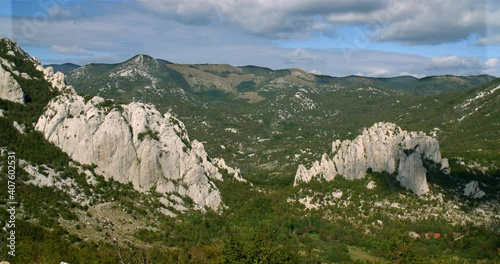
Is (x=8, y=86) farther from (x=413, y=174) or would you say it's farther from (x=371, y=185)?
(x=413, y=174)

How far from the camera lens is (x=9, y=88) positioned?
103m

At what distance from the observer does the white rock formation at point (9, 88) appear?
102 m

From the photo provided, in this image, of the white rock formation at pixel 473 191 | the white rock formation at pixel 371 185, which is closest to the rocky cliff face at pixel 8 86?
the white rock formation at pixel 371 185

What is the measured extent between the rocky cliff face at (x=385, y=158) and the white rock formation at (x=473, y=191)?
28.9ft

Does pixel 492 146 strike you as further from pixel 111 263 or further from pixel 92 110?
pixel 111 263

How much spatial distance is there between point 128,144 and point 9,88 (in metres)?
29.0

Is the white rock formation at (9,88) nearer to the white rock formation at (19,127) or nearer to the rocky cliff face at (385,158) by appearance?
the white rock formation at (19,127)

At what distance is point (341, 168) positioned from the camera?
442ft

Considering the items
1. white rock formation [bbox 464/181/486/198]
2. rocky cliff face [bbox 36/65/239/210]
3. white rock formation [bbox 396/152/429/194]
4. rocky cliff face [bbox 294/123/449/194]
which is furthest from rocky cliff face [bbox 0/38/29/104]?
white rock formation [bbox 464/181/486/198]

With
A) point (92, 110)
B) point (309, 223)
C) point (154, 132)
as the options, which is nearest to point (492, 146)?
point (309, 223)

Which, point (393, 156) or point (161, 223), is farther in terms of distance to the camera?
point (393, 156)

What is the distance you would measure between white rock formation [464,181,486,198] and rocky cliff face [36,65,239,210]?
214 ft

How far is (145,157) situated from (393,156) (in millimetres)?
68641

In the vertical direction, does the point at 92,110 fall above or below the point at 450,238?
above
